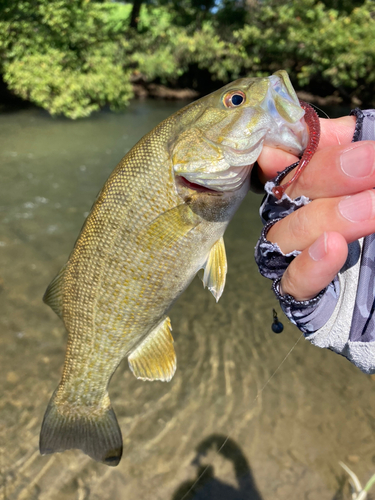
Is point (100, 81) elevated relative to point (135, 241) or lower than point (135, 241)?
lower

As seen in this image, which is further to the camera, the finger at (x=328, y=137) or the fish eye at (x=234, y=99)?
the fish eye at (x=234, y=99)

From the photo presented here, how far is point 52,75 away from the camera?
13812mm

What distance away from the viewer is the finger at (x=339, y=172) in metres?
1.45

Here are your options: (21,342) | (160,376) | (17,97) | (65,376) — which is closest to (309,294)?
(160,376)

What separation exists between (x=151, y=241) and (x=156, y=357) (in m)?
0.90

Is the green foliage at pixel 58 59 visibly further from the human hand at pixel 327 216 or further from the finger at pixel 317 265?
the finger at pixel 317 265

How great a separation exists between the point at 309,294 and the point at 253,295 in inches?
164

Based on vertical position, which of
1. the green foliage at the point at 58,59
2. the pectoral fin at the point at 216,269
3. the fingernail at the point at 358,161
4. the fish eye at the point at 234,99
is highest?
the fingernail at the point at 358,161

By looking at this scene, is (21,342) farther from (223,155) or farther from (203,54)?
(203,54)

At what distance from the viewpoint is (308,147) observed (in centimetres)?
163

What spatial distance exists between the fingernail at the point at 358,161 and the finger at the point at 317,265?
27cm

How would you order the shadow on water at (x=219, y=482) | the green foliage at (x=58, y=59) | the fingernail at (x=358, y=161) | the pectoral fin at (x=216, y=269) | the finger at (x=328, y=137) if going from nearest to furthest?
the fingernail at (x=358, y=161)
the finger at (x=328, y=137)
the pectoral fin at (x=216, y=269)
the shadow on water at (x=219, y=482)
the green foliage at (x=58, y=59)

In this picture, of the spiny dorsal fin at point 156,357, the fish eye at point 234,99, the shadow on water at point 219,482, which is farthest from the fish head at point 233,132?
the shadow on water at point 219,482

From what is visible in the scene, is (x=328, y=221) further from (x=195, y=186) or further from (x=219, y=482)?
(x=219, y=482)
